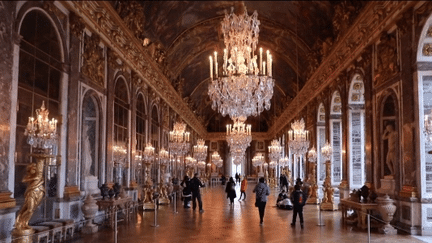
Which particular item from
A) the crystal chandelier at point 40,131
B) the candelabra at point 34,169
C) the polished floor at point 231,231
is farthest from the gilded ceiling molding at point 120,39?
the polished floor at point 231,231

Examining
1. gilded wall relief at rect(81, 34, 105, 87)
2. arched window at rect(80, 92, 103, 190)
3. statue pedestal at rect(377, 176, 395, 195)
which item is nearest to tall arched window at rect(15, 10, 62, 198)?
gilded wall relief at rect(81, 34, 105, 87)

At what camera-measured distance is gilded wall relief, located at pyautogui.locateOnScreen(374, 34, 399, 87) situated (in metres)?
10.9

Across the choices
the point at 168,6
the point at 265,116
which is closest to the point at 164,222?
the point at 168,6

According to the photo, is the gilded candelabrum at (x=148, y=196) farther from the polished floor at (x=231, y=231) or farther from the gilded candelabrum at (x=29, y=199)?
the gilded candelabrum at (x=29, y=199)

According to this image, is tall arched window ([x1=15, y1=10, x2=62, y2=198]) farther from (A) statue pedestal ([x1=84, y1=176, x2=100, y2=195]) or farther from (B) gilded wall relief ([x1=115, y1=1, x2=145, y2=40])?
(B) gilded wall relief ([x1=115, y1=1, x2=145, y2=40])

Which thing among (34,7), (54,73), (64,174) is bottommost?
(64,174)

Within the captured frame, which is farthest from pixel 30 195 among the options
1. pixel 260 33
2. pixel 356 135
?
pixel 260 33

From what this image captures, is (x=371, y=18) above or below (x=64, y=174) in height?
above

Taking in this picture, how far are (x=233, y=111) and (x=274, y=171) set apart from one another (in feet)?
108

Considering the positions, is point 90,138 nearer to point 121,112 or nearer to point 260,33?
point 121,112

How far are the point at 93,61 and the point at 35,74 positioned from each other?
9.54 feet

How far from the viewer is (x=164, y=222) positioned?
38.1 feet

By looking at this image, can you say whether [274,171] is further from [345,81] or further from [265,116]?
[345,81]

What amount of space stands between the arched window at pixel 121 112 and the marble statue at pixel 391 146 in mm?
8075
